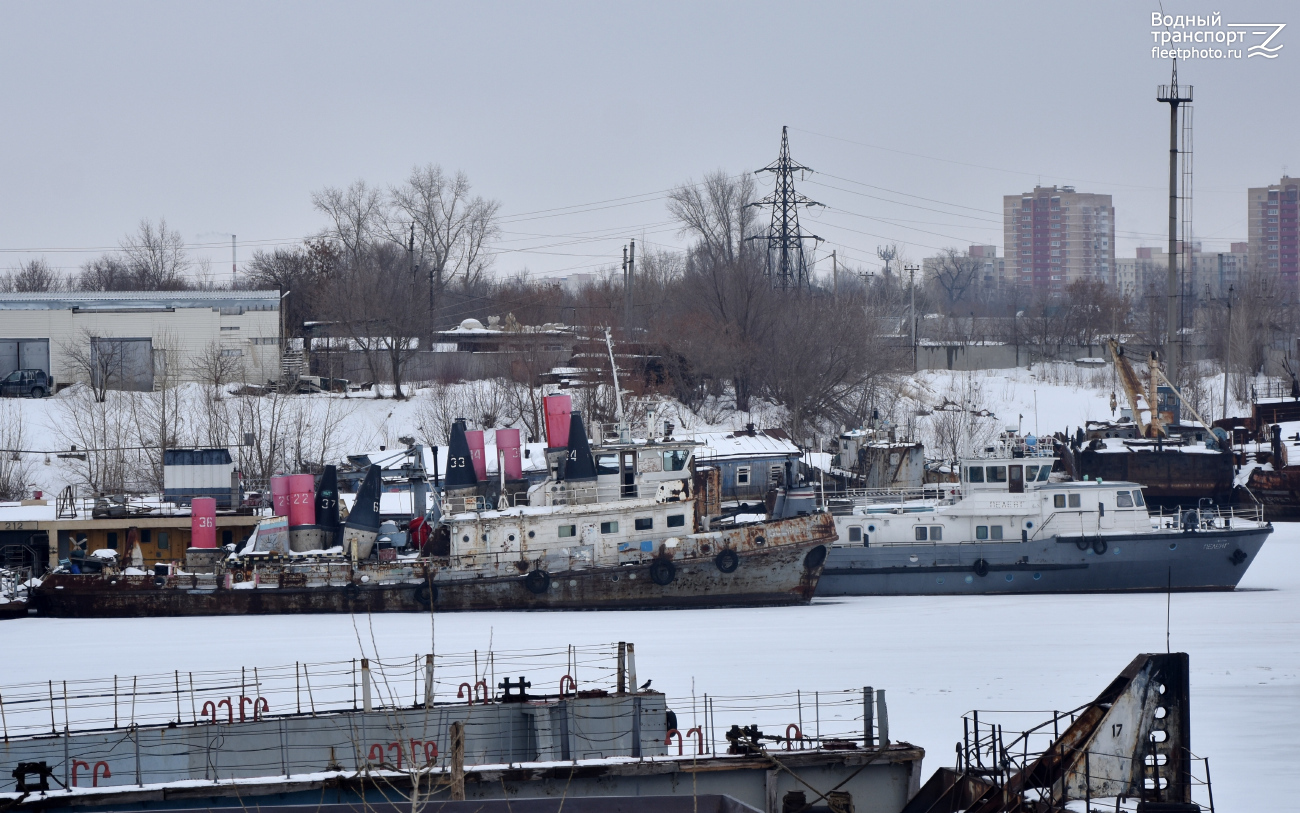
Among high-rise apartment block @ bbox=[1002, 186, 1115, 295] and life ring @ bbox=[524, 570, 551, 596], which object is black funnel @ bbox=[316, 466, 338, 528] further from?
high-rise apartment block @ bbox=[1002, 186, 1115, 295]

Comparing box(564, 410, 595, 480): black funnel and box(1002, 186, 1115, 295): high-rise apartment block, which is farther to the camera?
box(1002, 186, 1115, 295): high-rise apartment block

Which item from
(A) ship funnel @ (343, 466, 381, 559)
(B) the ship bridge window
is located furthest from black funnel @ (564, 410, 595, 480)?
(A) ship funnel @ (343, 466, 381, 559)

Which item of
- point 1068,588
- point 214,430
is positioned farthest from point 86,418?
point 1068,588

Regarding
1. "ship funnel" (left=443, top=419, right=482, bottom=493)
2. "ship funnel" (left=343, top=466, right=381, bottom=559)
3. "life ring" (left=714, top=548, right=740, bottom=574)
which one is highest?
"ship funnel" (left=443, top=419, right=482, bottom=493)

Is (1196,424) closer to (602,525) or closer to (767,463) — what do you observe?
(767,463)

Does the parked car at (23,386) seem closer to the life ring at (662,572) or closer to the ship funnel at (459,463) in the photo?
the ship funnel at (459,463)

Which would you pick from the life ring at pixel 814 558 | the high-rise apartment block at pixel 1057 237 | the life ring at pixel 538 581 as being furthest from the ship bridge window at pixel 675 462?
the high-rise apartment block at pixel 1057 237

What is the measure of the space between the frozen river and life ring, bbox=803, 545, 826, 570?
37.8 inches

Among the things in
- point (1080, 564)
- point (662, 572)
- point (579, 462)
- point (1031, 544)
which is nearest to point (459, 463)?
point (579, 462)

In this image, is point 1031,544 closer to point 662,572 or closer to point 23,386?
point 662,572

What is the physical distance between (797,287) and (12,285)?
53652 mm

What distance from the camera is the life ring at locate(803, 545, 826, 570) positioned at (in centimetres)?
2869

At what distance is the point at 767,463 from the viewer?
126 feet

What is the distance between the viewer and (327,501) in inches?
1227
